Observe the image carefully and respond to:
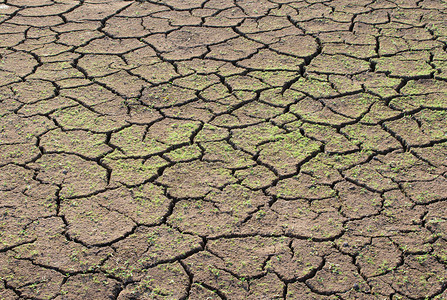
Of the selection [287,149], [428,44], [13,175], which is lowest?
[13,175]

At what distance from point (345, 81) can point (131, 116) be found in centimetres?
181

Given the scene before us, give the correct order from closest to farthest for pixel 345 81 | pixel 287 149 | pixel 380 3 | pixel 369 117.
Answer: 1. pixel 287 149
2. pixel 369 117
3. pixel 345 81
4. pixel 380 3

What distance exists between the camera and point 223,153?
152 inches

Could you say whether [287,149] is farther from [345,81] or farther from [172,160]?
[345,81]

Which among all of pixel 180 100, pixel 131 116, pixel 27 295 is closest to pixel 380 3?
pixel 180 100

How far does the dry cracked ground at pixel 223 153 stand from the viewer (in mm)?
2980

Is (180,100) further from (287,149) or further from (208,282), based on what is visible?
(208,282)

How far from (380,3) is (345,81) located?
1923 mm

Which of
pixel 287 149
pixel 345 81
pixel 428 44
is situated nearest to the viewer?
pixel 287 149

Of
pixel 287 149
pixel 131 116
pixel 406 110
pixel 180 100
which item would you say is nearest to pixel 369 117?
pixel 406 110

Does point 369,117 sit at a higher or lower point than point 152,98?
higher

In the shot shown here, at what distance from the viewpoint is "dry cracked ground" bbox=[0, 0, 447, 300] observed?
298 cm

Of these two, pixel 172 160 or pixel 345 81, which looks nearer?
pixel 172 160

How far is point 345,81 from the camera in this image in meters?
4.71
